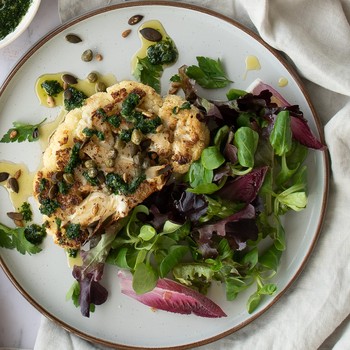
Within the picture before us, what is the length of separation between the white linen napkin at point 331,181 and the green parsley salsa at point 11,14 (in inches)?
7.6

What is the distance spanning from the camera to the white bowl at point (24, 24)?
126 inches

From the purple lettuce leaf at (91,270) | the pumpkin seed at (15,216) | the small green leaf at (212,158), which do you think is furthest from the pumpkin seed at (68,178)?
the small green leaf at (212,158)

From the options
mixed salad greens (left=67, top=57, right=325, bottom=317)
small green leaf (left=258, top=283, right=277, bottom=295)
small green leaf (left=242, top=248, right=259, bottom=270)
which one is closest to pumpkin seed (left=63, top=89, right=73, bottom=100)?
mixed salad greens (left=67, top=57, right=325, bottom=317)

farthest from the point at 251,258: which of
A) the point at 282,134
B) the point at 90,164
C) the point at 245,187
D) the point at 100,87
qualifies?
the point at 100,87

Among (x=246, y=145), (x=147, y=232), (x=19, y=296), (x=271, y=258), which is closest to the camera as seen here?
(x=246, y=145)

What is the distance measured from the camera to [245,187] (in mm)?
3092

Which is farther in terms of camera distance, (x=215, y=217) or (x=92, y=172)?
(x=215, y=217)

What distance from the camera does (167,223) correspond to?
308 centimetres

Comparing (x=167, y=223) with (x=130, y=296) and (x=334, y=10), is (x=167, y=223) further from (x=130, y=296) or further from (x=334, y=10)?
(x=334, y=10)

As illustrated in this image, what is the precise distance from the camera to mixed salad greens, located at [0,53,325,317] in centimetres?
305

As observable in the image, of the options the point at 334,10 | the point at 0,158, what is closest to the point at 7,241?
the point at 0,158

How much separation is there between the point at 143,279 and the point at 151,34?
1166 mm

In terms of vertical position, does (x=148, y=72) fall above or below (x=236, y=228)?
above

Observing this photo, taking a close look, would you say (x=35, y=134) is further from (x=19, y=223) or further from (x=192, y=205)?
(x=192, y=205)
